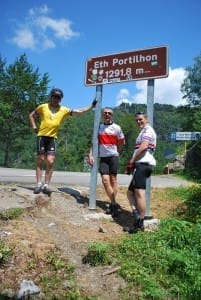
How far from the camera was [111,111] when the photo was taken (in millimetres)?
6672

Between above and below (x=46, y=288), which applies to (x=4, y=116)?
above

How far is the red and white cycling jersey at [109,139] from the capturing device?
6.69 meters

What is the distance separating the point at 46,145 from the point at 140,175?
1.84 metres

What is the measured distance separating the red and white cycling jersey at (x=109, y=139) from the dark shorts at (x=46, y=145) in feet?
2.70

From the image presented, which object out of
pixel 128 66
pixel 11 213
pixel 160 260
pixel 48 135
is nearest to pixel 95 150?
pixel 48 135

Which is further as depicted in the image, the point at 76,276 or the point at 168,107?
the point at 168,107

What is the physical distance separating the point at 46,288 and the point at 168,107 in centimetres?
16794

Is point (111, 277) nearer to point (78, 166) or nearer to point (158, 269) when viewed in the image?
point (158, 269)

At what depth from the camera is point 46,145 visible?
681 centimetres

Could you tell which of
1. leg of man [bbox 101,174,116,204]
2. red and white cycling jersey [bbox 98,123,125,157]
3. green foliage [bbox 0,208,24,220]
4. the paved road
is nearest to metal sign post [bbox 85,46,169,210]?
red and white cycling jersey [bbox 98,123,125,157]

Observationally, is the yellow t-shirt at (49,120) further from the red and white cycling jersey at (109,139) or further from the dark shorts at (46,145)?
the red and white cycling jersey at (109,139)

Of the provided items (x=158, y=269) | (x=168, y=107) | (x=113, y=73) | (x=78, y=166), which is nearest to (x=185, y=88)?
(x=78, y=166)

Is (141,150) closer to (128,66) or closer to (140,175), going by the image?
(140,175)

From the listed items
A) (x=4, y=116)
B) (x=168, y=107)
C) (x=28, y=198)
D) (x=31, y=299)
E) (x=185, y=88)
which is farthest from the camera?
(x=168, y=107)
